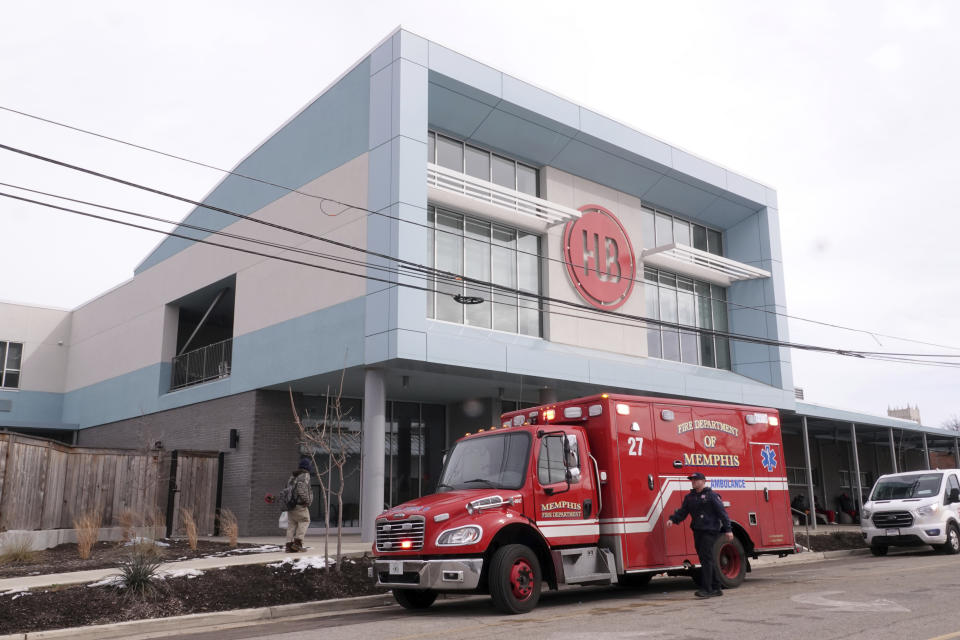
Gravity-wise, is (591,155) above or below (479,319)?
above

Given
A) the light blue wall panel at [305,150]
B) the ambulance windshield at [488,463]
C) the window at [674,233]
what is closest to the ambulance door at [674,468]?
the ambulance windshield at [488,463]

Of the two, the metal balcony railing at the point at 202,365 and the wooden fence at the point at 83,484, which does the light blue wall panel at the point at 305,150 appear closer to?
the metal balcony railing at the point at 202,365

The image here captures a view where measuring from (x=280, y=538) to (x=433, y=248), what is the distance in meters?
8.87

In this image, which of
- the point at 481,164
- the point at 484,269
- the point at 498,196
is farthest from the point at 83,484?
the point at 481,164

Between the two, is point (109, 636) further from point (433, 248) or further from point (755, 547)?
point (433, 248)

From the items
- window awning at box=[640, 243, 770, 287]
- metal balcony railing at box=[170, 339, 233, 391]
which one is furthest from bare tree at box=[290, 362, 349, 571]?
window awning at box=[640, 243, 770, 287]

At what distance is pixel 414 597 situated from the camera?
11.5 meters

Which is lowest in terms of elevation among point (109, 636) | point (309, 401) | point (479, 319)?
point (109, 636)

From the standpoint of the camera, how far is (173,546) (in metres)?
19.0

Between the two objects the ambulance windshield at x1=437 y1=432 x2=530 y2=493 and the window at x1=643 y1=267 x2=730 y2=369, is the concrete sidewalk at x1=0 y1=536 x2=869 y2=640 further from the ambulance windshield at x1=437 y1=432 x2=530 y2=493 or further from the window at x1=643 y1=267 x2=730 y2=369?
the window at x1=643 y1=267 x2=730 y2=369

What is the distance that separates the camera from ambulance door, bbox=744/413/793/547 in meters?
14.0

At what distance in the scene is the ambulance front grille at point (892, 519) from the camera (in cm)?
1917

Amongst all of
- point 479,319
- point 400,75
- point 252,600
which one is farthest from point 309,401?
point 252,600

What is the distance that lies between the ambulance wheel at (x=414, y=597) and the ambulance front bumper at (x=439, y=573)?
75cm
